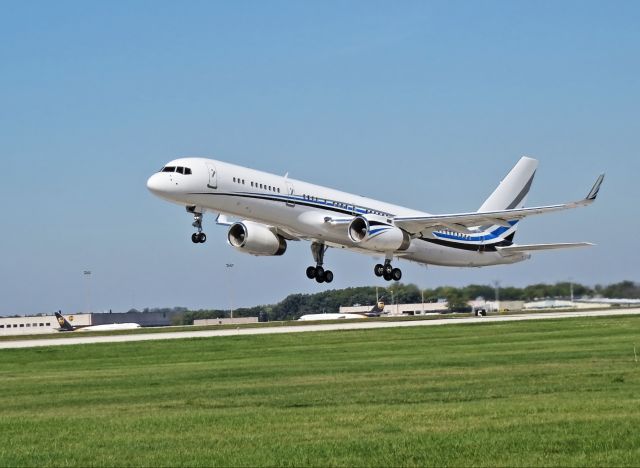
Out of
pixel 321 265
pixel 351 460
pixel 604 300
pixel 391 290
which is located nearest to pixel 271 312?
pixel 391 290

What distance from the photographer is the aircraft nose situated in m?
49.4

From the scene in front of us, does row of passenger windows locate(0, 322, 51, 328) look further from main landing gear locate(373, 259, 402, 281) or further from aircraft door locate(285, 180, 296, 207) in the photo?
aircraft door locate(285, 180, 296, 207)

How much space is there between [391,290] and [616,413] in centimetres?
9908

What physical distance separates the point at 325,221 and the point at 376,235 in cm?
322

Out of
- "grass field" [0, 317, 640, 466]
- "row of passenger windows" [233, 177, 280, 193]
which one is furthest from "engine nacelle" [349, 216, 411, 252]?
"grass field" [0, 317, 640, 466]

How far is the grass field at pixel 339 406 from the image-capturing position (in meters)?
16.6

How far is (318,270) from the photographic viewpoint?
6100 centimetres

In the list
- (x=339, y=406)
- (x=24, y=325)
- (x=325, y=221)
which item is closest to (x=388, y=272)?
(x=325, y=221)

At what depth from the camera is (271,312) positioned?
151875 millimetres

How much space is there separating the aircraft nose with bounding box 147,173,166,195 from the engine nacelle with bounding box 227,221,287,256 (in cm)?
965

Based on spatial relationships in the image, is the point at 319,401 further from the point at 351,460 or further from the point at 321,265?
the point at 321,265

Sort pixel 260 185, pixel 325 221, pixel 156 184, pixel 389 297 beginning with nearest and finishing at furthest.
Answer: pixel 156 184 → pixel 260 185 → pixel 325 221 → pixel 389 297

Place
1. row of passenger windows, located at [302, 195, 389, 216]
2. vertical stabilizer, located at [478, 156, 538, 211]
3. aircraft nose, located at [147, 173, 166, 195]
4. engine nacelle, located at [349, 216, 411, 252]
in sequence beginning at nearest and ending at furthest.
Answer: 1. aircraft nose, located at [147, 173, 166, 195]
2. row of passenger windows, located at [302, 195, 389, 216]
3. engine nacelle, located at [349, 216, 411, 252]
4. vertical stabilizer, located at [478, 156, 538, 211]

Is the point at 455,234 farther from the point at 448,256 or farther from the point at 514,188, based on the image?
the point at 514,188
